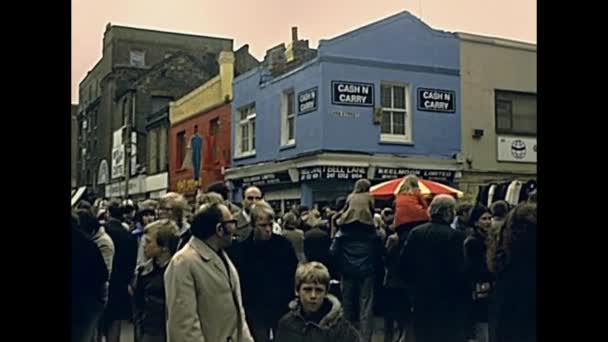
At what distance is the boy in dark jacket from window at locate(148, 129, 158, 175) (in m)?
0.64

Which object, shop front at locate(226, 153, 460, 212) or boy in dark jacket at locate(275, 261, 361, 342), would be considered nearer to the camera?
boy in dark jacket at locate(275, 261, 361, 342)

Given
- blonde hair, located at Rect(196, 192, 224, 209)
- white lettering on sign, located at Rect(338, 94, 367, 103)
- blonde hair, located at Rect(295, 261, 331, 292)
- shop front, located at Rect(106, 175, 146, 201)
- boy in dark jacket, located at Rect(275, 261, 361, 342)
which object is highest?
white lettering on sign, located at Rect(338, 94, 367, 103)

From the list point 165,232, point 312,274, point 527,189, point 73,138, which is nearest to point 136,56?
point 73,138

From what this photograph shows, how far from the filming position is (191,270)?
8.06 feet

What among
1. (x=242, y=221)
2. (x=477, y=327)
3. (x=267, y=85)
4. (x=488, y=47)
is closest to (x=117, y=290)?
(x=242, y=221)

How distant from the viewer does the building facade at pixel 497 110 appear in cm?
262

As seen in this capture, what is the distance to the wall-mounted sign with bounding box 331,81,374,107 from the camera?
8.76 ft

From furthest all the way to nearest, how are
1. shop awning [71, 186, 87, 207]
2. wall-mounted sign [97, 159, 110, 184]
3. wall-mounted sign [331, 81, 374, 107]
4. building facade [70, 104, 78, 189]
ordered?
wall-mounted sign [331, 81, 374, 107] → wall-mounted sign [97, 159, 110, 184] → shop awning [71, 186, 87, 207] → building facade [70, 104, 78, 189]

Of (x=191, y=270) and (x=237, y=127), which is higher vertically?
(x=237, y=127)

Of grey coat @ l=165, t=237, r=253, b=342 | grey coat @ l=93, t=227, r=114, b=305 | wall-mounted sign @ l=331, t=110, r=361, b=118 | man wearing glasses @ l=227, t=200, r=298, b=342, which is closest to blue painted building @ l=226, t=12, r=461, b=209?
wall-mounted sign @ l=331, t=110, r=361, b=118

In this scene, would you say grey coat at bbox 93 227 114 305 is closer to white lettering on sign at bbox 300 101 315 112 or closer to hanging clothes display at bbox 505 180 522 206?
white lettering on sign at bbox 300 101 315 112
